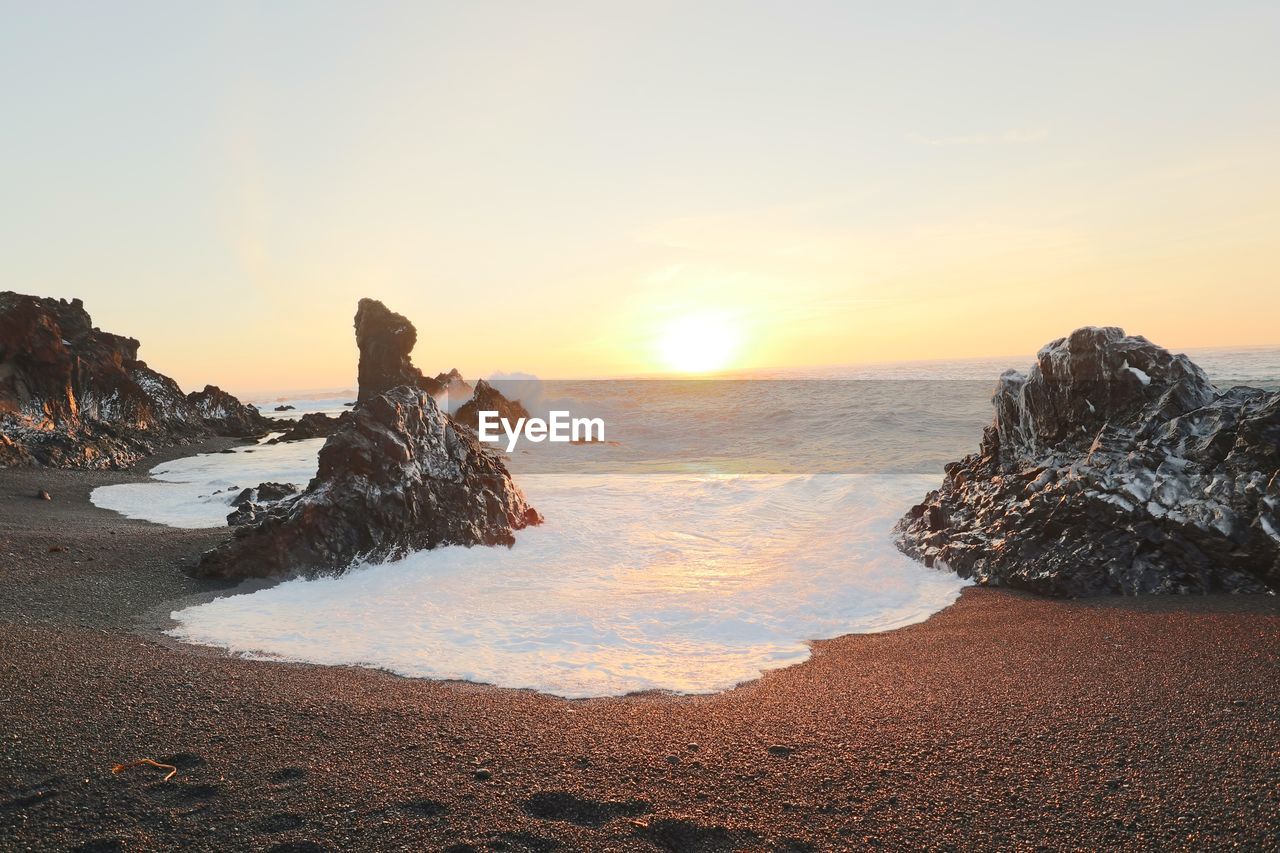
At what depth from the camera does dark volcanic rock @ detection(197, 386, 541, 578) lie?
8.04 m

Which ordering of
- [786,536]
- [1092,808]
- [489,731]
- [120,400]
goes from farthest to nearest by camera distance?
[120,400] < [786,536] < [489,731] < [1092,808]

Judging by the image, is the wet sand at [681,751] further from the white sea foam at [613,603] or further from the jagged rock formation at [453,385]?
the jagged rock formation at [453,385]

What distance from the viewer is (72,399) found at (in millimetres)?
22047

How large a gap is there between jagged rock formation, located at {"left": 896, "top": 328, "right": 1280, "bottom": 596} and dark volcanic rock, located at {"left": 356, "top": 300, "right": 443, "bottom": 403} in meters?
27.7

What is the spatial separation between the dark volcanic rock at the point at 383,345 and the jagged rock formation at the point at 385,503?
2352 centimetres

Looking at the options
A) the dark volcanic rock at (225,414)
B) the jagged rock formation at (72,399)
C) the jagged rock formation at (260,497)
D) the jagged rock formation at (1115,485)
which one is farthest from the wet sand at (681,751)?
the dark volcanic rock at (225,414)

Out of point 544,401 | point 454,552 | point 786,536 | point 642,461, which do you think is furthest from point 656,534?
point 544,401

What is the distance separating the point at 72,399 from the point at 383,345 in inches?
491

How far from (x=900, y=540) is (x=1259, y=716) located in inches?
218

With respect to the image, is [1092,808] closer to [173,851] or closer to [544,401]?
[173,851]

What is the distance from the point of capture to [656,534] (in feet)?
33.8

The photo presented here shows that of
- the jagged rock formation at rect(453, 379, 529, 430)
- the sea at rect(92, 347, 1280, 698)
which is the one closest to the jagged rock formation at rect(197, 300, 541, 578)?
the sea at rect(92, 347, 1280, 698)

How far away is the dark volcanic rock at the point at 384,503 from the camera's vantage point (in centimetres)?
804

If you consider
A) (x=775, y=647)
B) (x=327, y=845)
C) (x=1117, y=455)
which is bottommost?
(x=775, y=647)
